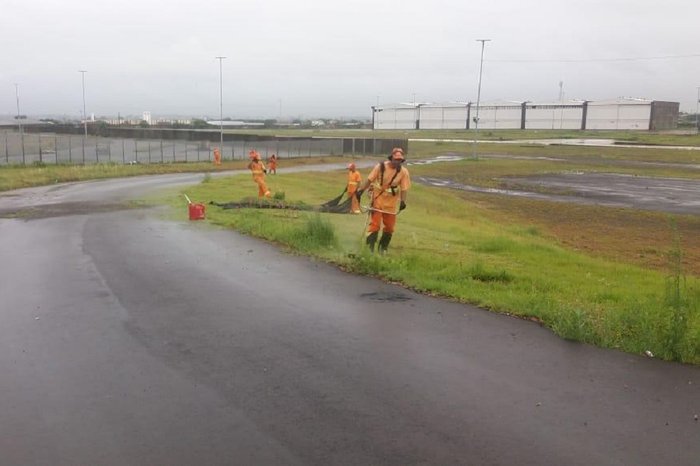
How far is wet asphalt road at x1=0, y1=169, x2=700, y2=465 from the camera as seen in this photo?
4.42 m

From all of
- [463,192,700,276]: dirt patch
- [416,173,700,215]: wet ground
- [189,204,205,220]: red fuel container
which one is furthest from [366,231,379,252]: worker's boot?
[416,173,700,215]: wet ground

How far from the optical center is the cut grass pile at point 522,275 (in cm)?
675

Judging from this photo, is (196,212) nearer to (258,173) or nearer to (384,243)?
(258,173)

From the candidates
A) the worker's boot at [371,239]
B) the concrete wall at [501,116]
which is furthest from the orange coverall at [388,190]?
the concrete wall at [501,116]

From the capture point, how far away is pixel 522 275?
9773 millimetres

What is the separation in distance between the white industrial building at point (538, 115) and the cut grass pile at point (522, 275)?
393 ft

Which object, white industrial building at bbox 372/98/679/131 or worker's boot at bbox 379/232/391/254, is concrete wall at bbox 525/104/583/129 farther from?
worker's boot at bbox 379/232/391/254

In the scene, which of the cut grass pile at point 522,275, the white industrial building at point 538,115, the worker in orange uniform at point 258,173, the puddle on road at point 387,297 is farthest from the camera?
the white industrial building at point 538,115

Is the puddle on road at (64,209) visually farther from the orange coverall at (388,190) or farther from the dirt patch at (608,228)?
the dirt patch at (608,228)

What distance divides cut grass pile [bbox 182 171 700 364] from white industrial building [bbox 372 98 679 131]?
120 metres

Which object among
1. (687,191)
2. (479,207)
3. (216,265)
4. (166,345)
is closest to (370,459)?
(166,345)

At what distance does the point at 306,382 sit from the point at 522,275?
17.0 ft

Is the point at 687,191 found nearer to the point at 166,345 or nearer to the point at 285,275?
the point at 285,275

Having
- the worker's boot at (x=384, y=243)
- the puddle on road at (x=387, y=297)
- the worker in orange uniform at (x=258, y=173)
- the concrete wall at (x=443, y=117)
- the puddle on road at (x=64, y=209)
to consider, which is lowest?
the puddle on road at (x=64, y=209)
